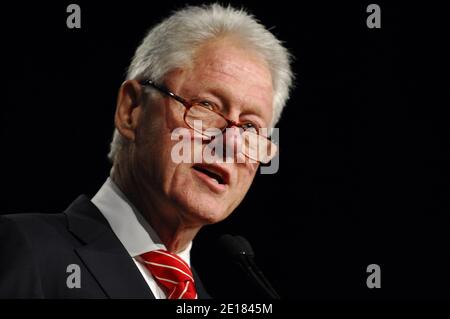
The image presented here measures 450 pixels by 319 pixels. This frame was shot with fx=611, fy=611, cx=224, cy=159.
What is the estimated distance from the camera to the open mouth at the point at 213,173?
1796mm

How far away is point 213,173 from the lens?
1.83 meters

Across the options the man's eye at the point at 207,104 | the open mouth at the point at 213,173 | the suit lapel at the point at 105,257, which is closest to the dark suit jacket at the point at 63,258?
the suit lapel at the point at 105,257

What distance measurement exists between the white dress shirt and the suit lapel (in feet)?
0.09

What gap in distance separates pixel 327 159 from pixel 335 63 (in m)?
0.43

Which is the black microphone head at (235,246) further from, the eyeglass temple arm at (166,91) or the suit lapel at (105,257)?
the eyeglass temple arm at (166,91)

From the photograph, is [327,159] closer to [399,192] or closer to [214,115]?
[399,192]

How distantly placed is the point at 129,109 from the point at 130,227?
38 cm

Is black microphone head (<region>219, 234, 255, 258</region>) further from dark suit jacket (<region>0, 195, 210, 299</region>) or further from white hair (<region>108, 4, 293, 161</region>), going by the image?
white hair (<region>108, 4, 293, 161</region>)

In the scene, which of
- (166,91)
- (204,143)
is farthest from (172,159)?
(166,91)

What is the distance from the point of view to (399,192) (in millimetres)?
2721

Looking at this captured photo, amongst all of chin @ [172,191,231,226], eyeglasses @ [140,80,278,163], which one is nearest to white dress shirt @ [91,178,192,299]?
chin @ [172,191,231,226]

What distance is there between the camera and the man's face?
1.77m

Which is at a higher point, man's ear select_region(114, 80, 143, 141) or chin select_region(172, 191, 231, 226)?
man's ear select_region(114, 80, 143, 141)

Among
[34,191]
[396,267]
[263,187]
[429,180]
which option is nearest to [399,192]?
[429,180]
